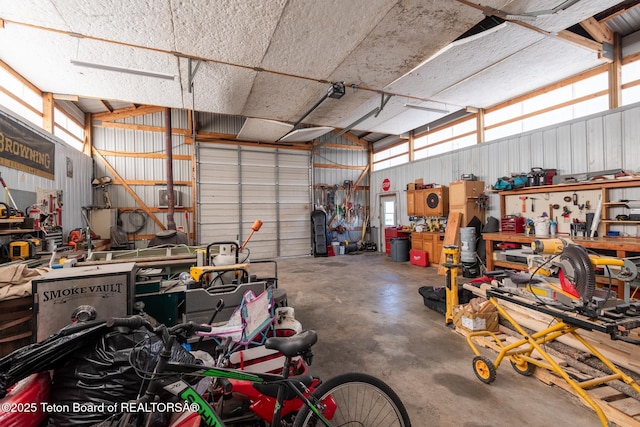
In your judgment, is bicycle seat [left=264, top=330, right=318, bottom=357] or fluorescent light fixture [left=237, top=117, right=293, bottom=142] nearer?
bicycle seat [left=264, top=330, right=318, bottom=357]

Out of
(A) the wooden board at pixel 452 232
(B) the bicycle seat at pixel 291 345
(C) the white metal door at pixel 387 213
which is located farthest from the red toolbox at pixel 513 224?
(B) the bicycle seat at pixel 291 345

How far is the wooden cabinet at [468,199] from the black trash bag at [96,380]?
20.7 ft

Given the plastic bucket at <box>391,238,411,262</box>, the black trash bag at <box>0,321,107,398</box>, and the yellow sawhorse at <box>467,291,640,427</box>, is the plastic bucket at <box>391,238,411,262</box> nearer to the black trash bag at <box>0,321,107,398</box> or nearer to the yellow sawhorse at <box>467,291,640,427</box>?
the yellow sawhorse at <box>467,291,640,427</box>

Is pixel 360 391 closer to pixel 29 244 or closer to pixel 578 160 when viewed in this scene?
pixel 29 244

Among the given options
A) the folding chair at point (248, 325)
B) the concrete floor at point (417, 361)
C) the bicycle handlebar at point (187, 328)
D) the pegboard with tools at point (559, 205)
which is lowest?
the concrete floor at point (417, 361)

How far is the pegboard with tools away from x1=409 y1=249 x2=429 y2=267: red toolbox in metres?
2.24

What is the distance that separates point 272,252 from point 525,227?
706cm

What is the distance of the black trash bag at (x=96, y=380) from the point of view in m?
1.18

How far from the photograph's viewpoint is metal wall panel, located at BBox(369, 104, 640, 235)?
3992mm

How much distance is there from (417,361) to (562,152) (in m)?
4.86

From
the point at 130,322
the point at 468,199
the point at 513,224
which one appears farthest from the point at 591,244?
the point at 130,322

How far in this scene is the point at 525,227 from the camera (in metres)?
4.98

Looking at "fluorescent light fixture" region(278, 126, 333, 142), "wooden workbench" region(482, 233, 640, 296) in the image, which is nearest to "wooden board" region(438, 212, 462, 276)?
"wooden workbench" region(482, 233, 640, 296)

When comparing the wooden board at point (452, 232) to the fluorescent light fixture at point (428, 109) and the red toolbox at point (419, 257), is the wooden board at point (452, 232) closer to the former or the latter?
the red toolbox at point (419, 257)
